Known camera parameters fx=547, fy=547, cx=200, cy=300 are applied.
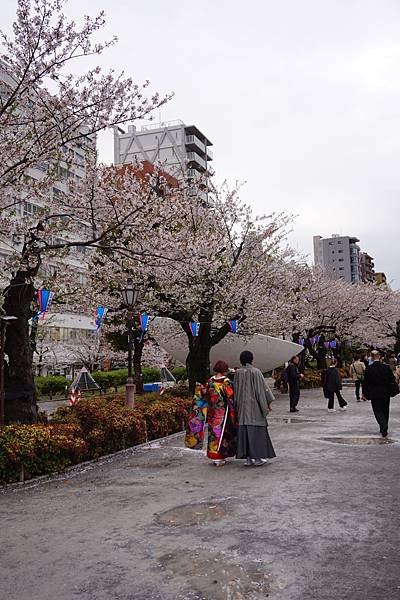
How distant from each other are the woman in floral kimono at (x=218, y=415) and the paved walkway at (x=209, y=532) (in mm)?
288

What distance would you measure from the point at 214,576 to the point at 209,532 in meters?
1.15

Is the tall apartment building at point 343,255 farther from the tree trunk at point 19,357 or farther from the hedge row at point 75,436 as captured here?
the tree trunk at point 19,357

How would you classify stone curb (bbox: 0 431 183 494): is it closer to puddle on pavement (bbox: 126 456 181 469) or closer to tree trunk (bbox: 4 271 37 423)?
puddle on pavement (bbox: 126 456 181 469)

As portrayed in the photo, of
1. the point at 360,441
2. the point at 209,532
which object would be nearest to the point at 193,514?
the point at 209,532

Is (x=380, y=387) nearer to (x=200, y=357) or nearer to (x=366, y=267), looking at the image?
(x=200, y=357)

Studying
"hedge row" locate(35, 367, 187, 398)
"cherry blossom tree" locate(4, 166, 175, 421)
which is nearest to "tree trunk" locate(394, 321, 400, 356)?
"hedge row" locate(35, 367, 187, 398)

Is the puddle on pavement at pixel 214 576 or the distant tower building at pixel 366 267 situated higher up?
the distant tower building at pixel 366 267

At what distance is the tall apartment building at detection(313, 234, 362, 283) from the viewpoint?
124 m

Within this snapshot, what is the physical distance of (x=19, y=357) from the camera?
11.2 metres

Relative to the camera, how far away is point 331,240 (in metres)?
128

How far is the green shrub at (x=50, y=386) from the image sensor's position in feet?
111

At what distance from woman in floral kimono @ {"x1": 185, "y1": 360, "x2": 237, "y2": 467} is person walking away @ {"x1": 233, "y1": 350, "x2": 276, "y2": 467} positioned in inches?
7.4

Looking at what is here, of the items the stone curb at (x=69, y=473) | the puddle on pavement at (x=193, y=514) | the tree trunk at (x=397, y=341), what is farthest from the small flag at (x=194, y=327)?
the tree trunk at (x=397, y=341)

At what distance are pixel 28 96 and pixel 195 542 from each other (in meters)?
8.48
